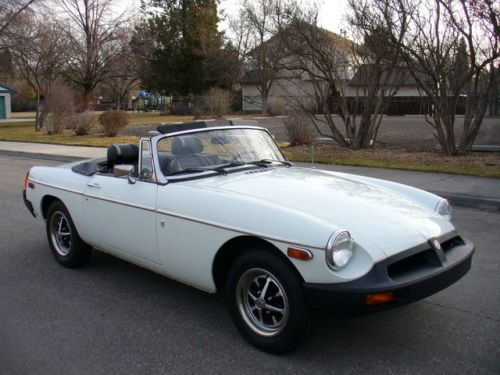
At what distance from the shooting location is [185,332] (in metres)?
3.79

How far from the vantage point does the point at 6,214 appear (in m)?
7.94

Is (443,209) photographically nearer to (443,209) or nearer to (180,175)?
(443,209)

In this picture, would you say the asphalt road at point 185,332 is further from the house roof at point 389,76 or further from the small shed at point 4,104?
the small shed at point 4,104

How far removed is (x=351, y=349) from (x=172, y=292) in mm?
1740

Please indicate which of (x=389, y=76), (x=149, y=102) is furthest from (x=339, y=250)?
(x=149, y=102)

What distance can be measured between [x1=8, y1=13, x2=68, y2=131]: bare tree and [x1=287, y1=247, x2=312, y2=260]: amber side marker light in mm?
30440

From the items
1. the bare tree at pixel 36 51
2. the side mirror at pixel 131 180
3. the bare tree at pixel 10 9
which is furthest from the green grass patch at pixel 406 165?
the bare tree at pixel 10 9

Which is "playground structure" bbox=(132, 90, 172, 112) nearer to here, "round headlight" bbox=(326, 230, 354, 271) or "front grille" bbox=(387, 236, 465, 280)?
"front grille" bbox=(387, 236, 465, 280)

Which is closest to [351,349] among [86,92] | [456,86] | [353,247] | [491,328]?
[353,247]

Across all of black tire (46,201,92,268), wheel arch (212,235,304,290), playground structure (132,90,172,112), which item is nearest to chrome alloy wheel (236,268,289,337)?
wheel arch (212,235,304,290)

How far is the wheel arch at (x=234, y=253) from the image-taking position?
330 cm

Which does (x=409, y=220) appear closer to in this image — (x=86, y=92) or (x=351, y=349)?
(x=351, y=349)

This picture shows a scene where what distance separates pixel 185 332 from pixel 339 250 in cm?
137

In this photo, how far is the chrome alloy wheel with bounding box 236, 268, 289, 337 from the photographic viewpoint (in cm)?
335
